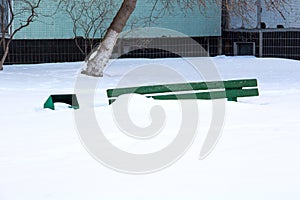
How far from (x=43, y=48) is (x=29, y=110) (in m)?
8.43

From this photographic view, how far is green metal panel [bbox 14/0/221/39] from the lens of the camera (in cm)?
1783

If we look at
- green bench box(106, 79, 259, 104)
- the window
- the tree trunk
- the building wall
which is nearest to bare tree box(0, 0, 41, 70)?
the window

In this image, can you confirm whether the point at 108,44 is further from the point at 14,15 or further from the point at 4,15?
the point at 4,15

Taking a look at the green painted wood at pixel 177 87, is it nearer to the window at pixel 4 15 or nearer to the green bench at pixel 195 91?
the green bench at pixel 195 91

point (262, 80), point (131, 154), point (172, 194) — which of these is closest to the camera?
point (172, 194)

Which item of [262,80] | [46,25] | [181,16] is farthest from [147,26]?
[262,80]

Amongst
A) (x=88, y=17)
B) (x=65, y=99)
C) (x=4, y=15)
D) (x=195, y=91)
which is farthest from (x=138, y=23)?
(x=65, y=99)

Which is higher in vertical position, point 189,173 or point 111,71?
point 189,173

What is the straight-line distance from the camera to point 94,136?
7824 millimetres

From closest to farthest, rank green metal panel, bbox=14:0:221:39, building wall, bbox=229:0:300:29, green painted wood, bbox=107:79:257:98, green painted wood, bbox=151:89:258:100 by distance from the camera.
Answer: green painted wood, bbox=107:79:257:98 < green painted wood, bbox=151:89:258:100 < green metal panel, bbox=14:0:221:39 < building wall, bbox=229:0:300:29

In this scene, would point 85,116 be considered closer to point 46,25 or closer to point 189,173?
point 189,173

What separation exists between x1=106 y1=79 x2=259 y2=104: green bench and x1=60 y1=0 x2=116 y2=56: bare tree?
8081 millimetres

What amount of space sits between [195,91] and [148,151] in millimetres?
3826

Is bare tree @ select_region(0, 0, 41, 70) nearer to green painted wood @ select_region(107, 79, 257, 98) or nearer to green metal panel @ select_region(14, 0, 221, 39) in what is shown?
green metal panel @ select_region(14, 0, 221, 39)
